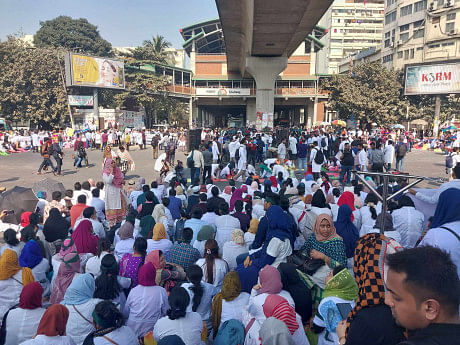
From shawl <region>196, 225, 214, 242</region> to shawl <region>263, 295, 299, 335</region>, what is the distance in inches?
84.4

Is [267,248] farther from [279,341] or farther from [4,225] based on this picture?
[4,225]

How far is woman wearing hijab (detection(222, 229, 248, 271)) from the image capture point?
14.7ft

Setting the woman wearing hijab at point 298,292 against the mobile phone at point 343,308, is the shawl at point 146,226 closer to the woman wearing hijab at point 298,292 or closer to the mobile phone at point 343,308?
the woman wearing hijab at point 298,292

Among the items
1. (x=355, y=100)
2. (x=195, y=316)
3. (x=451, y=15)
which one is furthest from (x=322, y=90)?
(x=195, y=316)

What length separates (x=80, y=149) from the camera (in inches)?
624

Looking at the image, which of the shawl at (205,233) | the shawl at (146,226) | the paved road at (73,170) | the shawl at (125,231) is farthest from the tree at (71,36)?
the shawl at (205,233)

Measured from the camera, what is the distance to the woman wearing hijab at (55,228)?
17.7ft

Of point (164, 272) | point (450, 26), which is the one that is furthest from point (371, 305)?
point (450, 26)

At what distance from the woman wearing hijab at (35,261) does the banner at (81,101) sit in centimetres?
3168

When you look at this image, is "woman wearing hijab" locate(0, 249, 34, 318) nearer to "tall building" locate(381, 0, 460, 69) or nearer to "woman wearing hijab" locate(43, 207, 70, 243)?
"woman wearing hijab" locate(43, 207, 70, 243)

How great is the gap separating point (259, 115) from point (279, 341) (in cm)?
2681

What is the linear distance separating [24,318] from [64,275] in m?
0.81

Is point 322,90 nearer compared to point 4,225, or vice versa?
point 4,225

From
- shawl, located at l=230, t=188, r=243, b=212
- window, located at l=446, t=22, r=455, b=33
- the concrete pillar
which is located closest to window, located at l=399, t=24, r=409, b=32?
window, located at l=446, t=22, r=455, b=33
